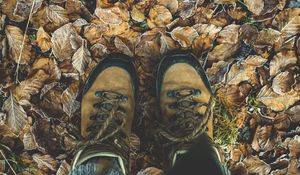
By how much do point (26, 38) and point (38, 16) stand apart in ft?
0.33

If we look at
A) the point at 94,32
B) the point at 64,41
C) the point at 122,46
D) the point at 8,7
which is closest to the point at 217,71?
the point at 122,46

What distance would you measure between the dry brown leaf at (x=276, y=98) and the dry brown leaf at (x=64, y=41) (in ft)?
2.59

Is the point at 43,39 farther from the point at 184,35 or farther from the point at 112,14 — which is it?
the point at 184,35

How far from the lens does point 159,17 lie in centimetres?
194

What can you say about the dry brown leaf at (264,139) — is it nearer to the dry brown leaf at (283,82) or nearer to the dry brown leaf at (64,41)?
the dry brown leaf at (283,82)

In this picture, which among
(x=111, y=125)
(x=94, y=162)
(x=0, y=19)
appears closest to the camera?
(x=94, y=162)

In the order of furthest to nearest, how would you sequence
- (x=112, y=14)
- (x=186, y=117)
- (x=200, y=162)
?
1. (x=112, y=14)
2. (x=186, y=117)
3. (x=200, y=162)

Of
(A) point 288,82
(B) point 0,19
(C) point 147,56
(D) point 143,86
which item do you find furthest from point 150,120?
(B) point 0,19

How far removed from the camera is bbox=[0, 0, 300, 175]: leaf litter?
190 centimetres

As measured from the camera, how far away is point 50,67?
192 cm

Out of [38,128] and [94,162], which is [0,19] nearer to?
Answer: [38,128]

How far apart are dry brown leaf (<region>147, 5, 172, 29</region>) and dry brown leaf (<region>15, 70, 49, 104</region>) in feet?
1.59

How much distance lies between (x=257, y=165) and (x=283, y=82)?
→ 0.36m

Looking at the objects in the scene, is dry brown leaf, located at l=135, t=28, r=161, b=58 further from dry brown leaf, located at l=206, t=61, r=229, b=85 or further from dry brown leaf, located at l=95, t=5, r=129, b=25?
dry brown leaf, located at l=206, t=61, r=229, b=85
